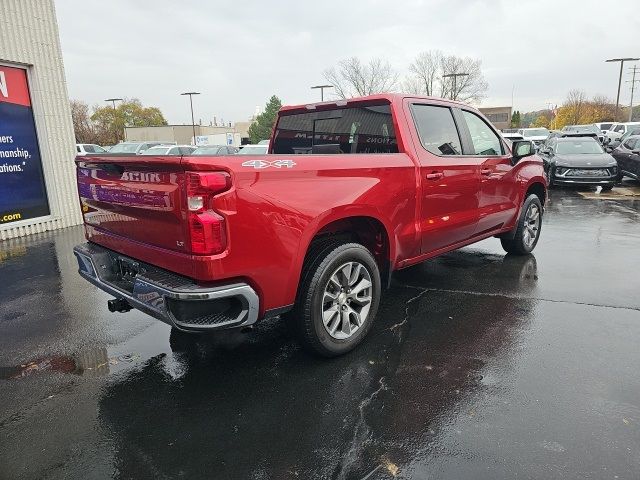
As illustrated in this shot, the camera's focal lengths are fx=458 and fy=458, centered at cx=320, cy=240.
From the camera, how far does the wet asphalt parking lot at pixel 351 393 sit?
7.93 feet

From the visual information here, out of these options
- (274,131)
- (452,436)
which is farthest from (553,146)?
(452,436)

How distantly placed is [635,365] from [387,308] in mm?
2051

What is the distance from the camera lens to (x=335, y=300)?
11.2ft

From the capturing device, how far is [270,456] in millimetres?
2467

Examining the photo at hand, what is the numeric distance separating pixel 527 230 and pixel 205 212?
5.05 metres

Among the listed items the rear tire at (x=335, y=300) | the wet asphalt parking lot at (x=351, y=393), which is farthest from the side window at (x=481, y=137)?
the rear tire at (x=335, y=300)

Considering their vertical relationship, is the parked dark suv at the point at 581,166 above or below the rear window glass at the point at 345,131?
below

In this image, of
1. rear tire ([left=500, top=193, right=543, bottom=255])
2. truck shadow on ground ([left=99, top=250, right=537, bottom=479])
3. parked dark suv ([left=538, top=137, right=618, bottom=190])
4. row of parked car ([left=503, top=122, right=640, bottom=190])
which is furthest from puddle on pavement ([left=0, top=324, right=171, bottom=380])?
parked dark suv ([left=538, top=137, right=618, bottom=190])

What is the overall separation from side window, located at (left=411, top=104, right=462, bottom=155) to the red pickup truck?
16mm

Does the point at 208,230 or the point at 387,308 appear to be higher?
the point at 208,230

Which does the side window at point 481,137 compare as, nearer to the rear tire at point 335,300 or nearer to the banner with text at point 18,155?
the rear tire at point 335,300

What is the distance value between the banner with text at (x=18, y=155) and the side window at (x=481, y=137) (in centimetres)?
806

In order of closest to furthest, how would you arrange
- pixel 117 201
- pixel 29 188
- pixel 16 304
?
pixel 117 201 < pixel 16 304 < pixel 29 188

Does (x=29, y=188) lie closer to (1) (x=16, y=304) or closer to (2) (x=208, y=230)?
(1) (x=16, y=304)
